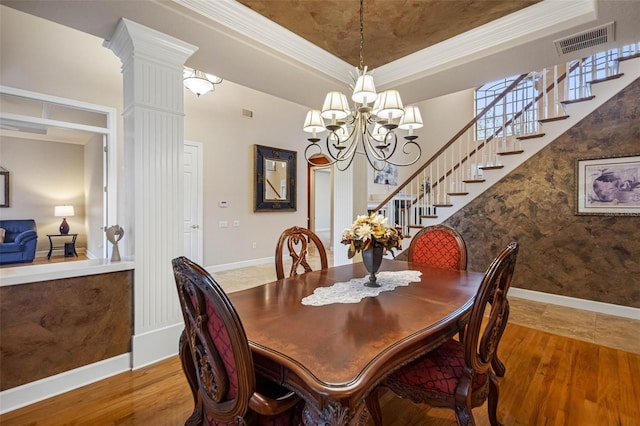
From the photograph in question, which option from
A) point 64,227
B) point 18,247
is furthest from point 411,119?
point 64,227

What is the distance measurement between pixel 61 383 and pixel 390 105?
292 centimetres

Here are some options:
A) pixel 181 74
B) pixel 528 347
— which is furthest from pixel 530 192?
pixel 181 74

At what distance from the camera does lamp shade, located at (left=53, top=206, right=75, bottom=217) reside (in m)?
6.29

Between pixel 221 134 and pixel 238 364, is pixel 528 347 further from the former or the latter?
pixel 221 134

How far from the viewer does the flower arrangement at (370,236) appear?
173 cm

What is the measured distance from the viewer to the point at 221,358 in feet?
3.27

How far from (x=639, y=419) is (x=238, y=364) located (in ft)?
7.70

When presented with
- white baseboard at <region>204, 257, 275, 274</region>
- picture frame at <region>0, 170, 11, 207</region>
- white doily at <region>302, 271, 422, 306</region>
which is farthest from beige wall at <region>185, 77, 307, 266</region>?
picture frame at <region>0, 170, 11, 207</region>

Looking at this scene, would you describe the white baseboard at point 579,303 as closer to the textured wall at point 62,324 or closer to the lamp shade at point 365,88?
the lamp shade at point 365,88

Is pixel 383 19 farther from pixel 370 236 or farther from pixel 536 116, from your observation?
pixel 536 116

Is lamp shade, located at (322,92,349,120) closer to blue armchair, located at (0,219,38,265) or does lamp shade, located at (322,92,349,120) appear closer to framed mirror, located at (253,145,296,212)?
framed mirror, located at (253,145,296,212)

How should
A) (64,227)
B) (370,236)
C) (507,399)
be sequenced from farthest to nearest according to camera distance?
(64,227) < (507,399) < (370,236)

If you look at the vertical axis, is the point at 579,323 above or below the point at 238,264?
below

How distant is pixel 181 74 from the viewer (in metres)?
2.54
